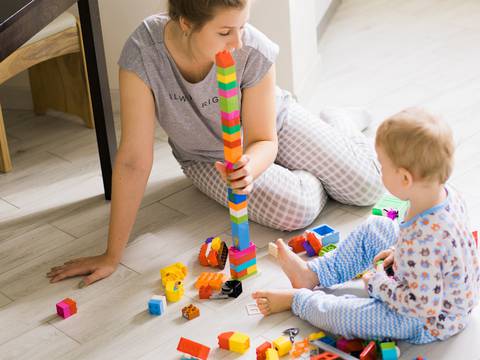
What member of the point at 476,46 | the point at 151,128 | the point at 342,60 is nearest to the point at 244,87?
the point at 151,128

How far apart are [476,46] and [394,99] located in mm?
536

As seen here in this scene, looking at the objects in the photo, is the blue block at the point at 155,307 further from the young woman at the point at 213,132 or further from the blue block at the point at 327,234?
the blue block at the point at 327,234

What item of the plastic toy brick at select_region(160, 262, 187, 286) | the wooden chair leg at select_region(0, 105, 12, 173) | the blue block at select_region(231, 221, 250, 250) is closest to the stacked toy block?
the blue block at select_region(231, 221, 250, 250)

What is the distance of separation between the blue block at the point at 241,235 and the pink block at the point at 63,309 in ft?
1.23

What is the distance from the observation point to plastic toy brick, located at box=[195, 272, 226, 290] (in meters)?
1.78

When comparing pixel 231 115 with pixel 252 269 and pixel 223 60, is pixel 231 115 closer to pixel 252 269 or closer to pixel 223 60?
pixel 223 60

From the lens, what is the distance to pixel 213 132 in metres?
1.99

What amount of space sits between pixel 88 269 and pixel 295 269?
1.54 feet

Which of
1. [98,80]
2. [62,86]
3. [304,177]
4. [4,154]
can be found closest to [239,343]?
[304,177]

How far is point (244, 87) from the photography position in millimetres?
1861

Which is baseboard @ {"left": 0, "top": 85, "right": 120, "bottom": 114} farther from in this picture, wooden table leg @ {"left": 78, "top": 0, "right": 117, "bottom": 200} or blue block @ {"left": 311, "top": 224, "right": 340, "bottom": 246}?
blue block @ {"left": 311, "top": 224, "right": 340, "bottom": 246}

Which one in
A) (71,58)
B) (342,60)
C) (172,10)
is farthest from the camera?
(342,60)

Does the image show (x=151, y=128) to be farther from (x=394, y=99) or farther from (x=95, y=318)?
(x=394, y=99)

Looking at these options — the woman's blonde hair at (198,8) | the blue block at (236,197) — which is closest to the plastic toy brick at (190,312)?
the blue block at (236,197)
